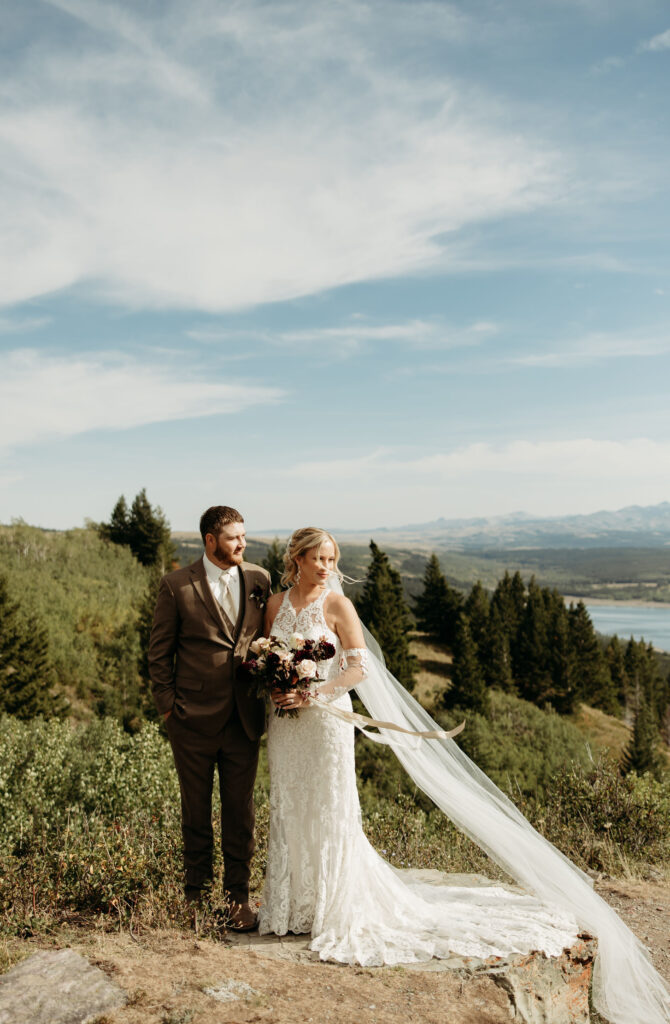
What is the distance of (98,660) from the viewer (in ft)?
118

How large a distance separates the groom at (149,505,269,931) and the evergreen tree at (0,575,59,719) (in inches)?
997

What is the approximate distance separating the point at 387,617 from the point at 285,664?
4184 centimetres

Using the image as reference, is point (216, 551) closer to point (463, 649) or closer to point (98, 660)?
point (98, 660)

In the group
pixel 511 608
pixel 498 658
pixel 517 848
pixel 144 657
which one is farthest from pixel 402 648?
pixel 517 848

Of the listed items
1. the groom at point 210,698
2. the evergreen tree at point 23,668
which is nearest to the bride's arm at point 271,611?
the groom at point 210,698

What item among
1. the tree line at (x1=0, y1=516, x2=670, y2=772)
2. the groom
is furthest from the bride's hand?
the tree line at (x1=0, y1=516, x2=670, y2=772)

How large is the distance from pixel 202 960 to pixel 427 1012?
4.45 feet

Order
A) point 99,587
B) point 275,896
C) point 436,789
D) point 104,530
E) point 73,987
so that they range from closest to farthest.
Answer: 1. point 73,987
2. point 275,896
3. point 436,789
4. point 99,587
5. point 104,530

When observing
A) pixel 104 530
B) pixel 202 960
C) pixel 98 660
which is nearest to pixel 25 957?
pixel 202 960

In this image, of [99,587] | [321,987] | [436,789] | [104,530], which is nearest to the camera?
[321,987]

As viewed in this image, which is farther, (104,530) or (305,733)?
(104,530)

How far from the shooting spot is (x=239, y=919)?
4.93 meters

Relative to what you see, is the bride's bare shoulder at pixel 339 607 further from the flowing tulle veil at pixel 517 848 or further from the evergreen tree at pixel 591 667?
the evergreen tree at pixel 591 667

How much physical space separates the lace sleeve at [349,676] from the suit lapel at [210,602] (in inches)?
30.4
